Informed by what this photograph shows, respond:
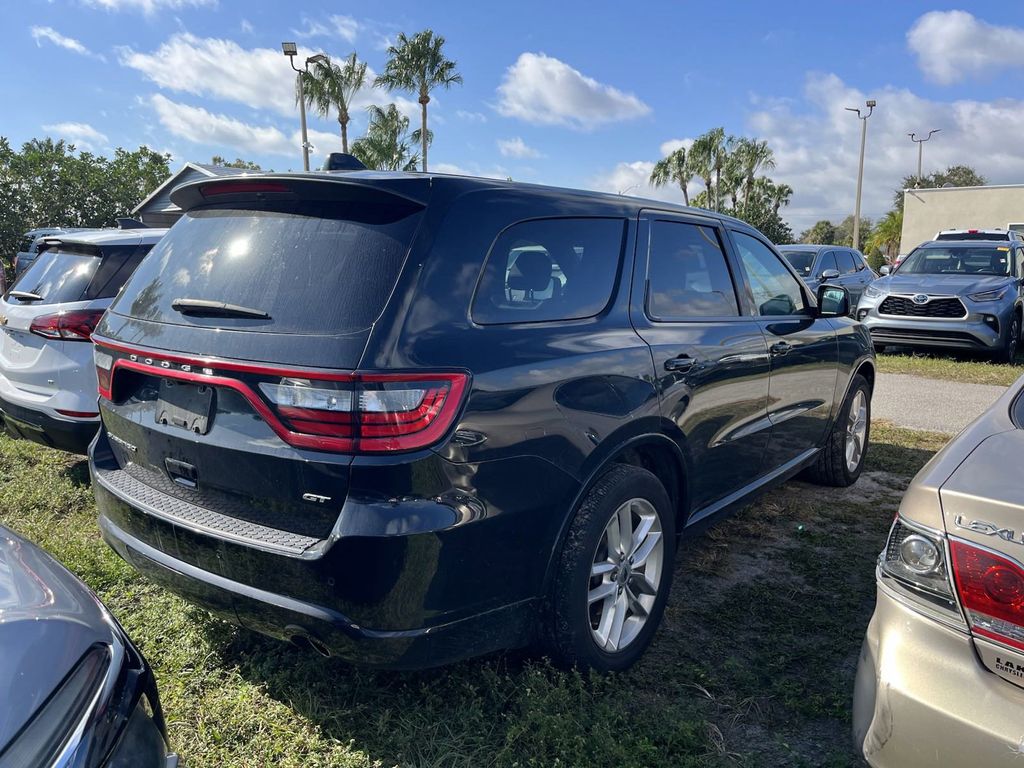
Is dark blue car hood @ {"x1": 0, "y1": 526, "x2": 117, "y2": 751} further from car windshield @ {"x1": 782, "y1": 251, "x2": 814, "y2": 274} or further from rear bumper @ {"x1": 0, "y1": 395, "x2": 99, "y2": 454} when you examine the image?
car windshield @ {"x1": 782, "y1": 251, "x2": 814, "y2": 274}

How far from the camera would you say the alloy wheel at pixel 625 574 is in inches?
108

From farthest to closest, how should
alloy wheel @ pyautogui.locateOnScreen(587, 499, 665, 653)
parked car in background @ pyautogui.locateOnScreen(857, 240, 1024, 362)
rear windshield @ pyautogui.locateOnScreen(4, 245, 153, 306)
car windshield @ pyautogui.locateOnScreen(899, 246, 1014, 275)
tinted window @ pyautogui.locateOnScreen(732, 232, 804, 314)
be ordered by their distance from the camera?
car windshield @ pyautogui.locateOnScreen(899, 246, 1014, 275) → parked car in background @ pyautogui.locateOnScreen(857, 240, 1024, 362) → rear windshield @ pyautogui.locateOnScreen(4, 245, 153, 306) → tinted window @ pyautogui.locateOnScreen(732, 232, 804, 314) → alloy wheel @ pyautogui.locateOnScreen(587, 499, 665, 653)

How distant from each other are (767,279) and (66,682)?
370cm

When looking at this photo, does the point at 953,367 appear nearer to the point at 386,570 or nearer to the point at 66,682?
the point at 386,570

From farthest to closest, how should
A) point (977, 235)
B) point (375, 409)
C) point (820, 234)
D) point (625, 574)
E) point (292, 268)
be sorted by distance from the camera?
point (820, 234) → point (977, 235) → point (625, 574) → point (292, 268) → point (375, 409)

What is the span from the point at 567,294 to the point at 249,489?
1.29 m

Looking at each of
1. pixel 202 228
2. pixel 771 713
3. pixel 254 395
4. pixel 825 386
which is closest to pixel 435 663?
pixel 254 395

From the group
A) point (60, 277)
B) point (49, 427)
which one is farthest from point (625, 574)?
point (60, 277)

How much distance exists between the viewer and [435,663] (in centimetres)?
223

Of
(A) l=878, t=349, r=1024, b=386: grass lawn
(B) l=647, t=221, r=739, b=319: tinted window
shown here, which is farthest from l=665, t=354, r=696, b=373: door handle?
(A) l=878, t=349, r=1024, b=386: grass lawn

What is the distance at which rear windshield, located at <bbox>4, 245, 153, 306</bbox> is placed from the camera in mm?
4641

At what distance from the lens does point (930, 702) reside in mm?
1653

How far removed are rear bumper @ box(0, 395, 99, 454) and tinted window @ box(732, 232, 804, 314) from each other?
12.6 feet

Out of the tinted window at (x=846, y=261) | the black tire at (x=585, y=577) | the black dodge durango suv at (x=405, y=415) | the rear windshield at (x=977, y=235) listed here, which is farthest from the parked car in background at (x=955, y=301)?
the black tire at (x=585, y=577)
